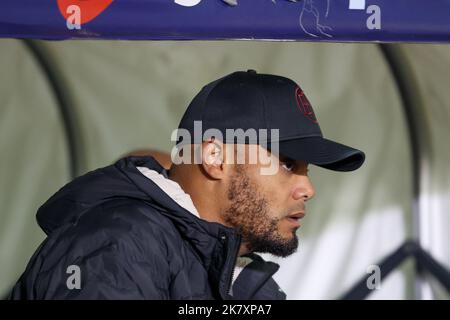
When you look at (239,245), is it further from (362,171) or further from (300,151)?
(362,171)

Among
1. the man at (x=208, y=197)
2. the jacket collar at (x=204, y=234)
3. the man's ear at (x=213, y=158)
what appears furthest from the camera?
the man's ear at (x=213, y=158)

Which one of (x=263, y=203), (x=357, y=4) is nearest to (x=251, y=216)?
(x=263, y=203)

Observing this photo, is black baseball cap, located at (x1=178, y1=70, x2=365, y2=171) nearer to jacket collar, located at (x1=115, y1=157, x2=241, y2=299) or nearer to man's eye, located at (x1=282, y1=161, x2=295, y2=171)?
man's eye, located at (x1=282, y1=161, x2=295, y2=171)

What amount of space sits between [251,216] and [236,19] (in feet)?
1.78

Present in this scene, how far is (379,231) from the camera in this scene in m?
3.48

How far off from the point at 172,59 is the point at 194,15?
98cm

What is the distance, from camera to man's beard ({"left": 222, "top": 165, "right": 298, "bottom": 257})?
2.26m

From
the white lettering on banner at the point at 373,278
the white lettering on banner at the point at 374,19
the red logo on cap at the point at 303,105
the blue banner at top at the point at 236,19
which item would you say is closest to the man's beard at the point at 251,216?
the red logo on cap at the point at 303,105

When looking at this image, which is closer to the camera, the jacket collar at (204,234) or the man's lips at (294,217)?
the jacket collar at (204,234)

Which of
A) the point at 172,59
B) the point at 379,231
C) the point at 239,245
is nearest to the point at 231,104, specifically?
the point at 239,245

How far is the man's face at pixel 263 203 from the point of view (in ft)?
7.40

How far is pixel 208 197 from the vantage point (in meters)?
2.27

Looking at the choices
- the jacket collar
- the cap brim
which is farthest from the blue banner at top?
the jacket collar

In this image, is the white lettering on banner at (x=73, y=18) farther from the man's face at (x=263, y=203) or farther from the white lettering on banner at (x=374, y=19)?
the white lettering on banner at (x=374, y=19)
